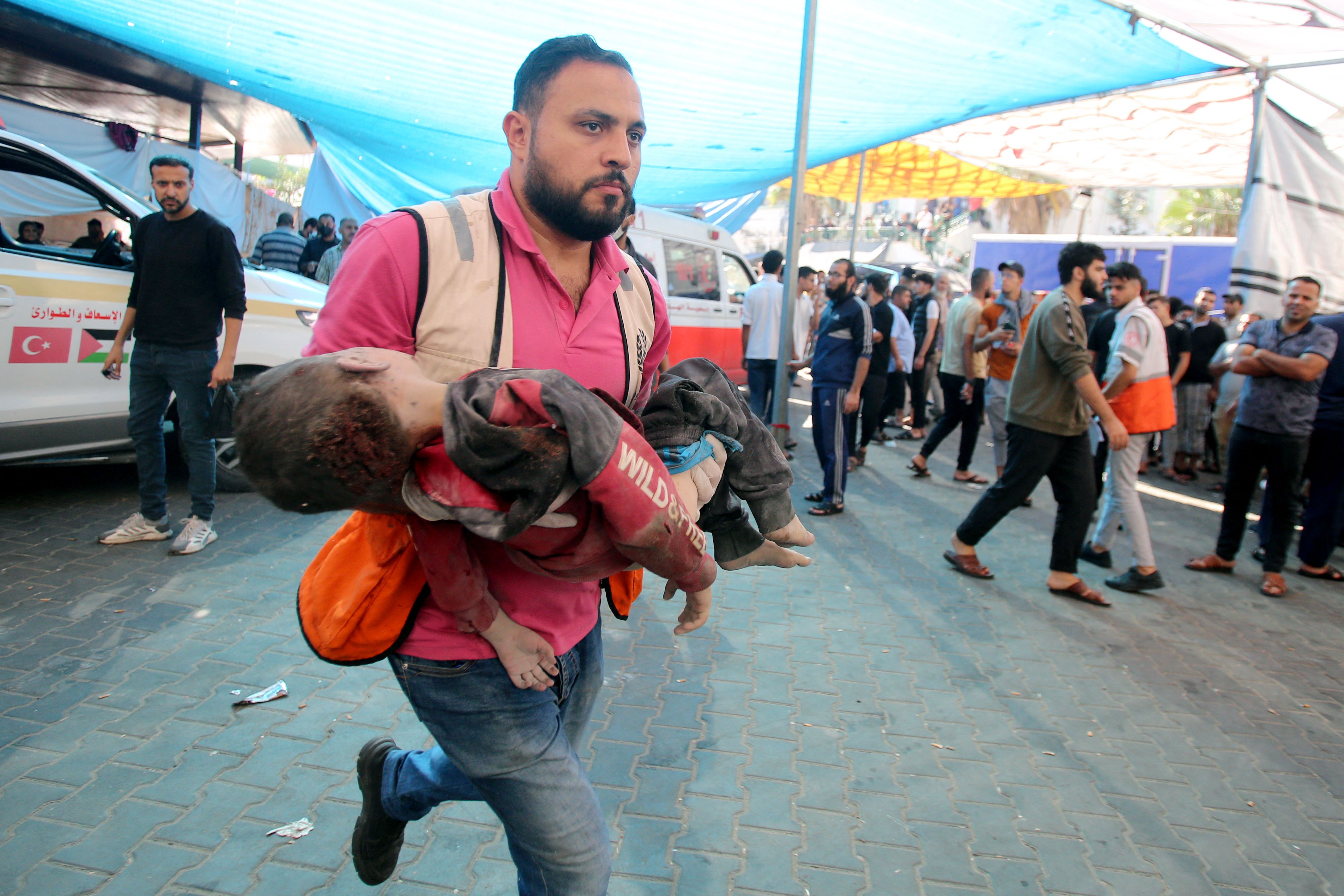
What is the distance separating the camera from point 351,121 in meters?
8.86

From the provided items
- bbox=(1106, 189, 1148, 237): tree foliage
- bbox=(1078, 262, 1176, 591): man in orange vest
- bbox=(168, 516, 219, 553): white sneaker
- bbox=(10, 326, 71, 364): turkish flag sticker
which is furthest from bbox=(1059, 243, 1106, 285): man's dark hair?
bbox=(1106, 189, 1148, 237): tree foliage

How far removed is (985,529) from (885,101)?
17.0 feet

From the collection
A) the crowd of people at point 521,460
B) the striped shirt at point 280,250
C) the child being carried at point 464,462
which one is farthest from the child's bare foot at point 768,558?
the striped shirt at point 280,250

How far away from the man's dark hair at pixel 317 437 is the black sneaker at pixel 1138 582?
5423mm

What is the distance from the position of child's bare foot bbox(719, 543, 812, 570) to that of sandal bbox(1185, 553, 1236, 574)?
554cm

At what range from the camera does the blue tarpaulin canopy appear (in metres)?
6.17

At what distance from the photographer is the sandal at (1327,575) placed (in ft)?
19.5

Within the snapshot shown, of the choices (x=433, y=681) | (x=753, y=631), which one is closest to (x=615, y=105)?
(x=433, y=681)

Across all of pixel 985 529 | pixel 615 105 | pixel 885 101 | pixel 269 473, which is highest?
pixel 885 101

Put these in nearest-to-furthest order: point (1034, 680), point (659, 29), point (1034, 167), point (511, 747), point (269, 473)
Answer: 1. point (269, 473)
2. point (511, 747)
3. point (1034, 680)
4. point (659, 29)
5. point (1034, 167)

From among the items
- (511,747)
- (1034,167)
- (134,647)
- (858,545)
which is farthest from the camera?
(1034,167)

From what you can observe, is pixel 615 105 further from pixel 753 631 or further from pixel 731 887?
pixel 753 631

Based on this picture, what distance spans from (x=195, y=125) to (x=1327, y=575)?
15762 mm

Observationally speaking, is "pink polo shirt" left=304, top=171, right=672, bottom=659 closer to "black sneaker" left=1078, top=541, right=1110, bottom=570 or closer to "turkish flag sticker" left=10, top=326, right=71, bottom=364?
"turkish flag sticker" left=10, top=326, right=71, bottom=364
